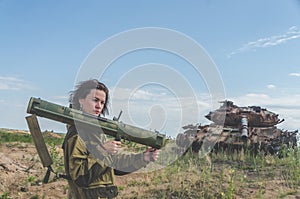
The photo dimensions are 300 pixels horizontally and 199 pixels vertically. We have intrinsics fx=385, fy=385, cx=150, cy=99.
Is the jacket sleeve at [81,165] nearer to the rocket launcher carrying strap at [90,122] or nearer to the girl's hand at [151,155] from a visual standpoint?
the rocket launcher carrying strap at [90,122]

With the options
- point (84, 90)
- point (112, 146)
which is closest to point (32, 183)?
point (84, 90)

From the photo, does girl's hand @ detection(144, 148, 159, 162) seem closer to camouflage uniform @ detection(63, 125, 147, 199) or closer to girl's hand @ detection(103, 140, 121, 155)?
camouflage uniform @ detection(63, 125, 147, 199)

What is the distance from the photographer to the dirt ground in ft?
24.0

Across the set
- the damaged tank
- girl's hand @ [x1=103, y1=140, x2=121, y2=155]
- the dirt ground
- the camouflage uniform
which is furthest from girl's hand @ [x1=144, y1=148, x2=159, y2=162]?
the damaged tank

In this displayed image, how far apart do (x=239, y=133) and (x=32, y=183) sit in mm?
5938

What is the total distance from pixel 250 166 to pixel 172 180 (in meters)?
2.61

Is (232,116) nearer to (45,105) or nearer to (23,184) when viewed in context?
(23,184)

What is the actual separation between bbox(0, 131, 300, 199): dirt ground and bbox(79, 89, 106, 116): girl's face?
4.20m

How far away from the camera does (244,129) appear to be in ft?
35.8

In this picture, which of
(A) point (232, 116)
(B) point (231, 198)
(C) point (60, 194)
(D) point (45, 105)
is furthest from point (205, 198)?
(A) point (232, 116)

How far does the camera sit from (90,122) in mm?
3102

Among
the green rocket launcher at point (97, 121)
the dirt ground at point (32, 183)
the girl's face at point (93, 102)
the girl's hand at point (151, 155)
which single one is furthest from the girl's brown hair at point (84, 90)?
the dirt ground at point (32, 183)

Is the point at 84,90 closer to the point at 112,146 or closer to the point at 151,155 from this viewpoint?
the point at 112,146

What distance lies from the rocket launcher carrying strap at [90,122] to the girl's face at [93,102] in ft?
0.60
